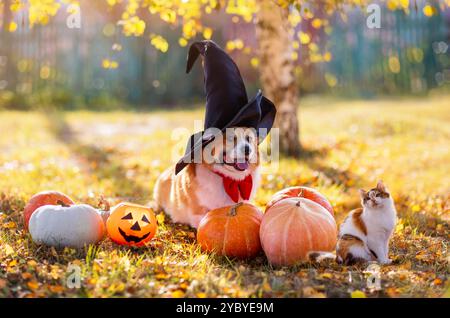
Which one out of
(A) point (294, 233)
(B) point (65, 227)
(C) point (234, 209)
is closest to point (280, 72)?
(C) point (234, 209)

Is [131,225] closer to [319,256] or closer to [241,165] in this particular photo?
[241,165]

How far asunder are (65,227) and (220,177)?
1.19 meters

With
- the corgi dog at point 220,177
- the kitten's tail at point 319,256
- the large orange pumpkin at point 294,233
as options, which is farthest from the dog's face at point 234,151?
the kitten's tail at point 319,256

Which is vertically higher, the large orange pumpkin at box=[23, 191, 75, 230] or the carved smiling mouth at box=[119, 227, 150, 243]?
the large orange pumpkin at box=[23, 191, 75, 230]

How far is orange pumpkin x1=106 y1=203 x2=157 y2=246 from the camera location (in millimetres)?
4109

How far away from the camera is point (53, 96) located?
558 inches

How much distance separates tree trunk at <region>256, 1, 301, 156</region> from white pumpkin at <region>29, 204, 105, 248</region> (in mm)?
3831

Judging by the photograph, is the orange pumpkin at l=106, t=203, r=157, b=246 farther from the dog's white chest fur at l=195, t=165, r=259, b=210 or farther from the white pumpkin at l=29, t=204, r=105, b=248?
the dog's white chest fur at l=195, t=165, r=259, b=210

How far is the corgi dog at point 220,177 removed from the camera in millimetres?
4316

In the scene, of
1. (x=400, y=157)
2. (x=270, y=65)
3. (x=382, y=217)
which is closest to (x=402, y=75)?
(x=400, y=157)

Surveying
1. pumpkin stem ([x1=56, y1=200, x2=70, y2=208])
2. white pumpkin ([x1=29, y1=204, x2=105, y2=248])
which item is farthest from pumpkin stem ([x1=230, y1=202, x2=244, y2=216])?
pumpkin stem ([x1=56, y1=200, x2=70, y2=208])

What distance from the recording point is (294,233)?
389 centimetres

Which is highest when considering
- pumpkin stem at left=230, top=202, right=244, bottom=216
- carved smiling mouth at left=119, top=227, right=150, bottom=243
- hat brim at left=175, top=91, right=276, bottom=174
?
hat brim at left=175, top=91, right=276, bottom=174

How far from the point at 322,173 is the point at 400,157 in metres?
1.80
